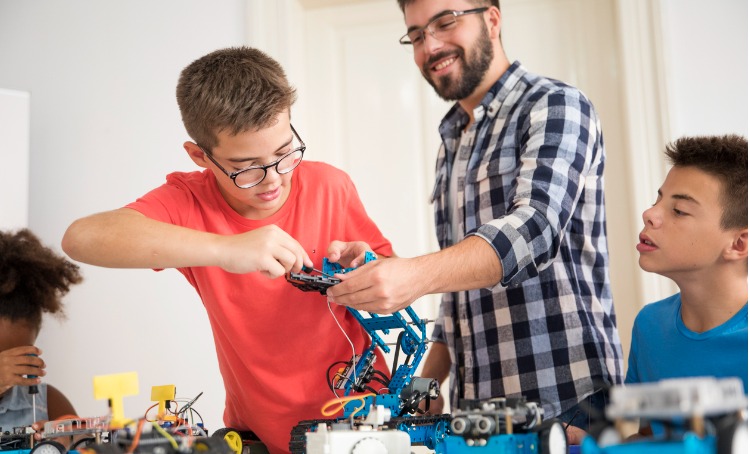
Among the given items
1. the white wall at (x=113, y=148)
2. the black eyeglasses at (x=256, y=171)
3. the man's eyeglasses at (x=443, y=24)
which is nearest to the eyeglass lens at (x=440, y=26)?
the man's eyeglasses at (x=443, y=24)

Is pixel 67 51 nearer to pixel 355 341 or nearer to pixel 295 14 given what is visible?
→ pixel 295 14

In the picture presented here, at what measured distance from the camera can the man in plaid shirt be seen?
1482mm

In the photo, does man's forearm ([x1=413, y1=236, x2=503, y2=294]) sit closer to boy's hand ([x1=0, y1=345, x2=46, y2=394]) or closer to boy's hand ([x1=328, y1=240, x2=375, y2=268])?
boy's hand ([x1=328, y1=240, x2=375, y2=268])

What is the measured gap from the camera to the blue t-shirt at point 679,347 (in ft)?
4.76

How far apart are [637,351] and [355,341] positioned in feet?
2.25

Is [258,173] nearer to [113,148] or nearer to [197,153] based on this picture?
[197,153]

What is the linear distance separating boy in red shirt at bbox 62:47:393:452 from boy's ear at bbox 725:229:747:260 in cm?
83

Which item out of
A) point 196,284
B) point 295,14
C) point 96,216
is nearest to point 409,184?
point 295,14

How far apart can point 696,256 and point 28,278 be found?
2.26 m

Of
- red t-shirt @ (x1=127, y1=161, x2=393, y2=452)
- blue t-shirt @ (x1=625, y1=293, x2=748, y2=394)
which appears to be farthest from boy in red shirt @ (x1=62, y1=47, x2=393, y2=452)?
blue t-shirt @ (x1=625, y1=293, x2=748, y2=394)

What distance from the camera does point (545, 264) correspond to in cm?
159

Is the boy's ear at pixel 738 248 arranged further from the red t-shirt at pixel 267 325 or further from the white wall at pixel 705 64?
the white wall at pixel 705 64

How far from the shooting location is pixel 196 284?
5.82ft

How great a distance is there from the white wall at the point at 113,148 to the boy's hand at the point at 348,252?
1758 millimetres
